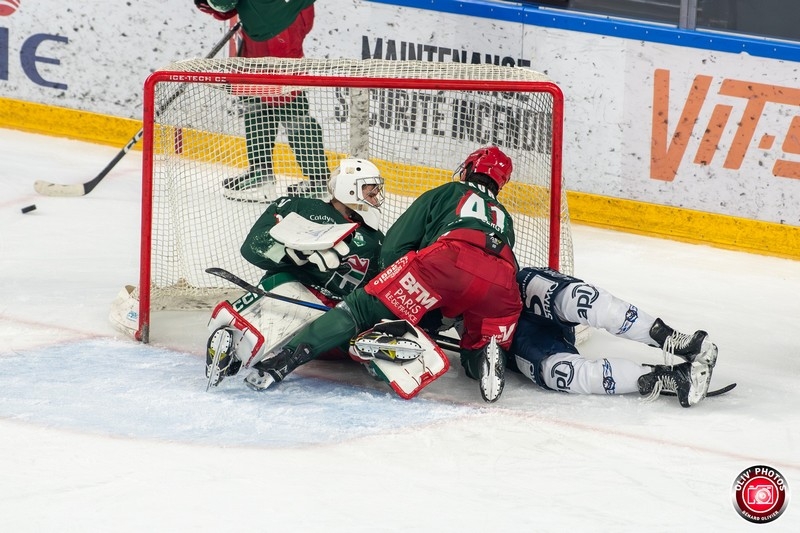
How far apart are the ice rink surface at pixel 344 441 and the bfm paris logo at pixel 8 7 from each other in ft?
8.25

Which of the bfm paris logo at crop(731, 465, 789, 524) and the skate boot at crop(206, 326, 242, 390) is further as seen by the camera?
the skate boot at crop(206, 326, 242, 390)

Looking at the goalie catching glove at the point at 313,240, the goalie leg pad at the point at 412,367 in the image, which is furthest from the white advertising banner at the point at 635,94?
the goalie leg pad at the point at 412,367

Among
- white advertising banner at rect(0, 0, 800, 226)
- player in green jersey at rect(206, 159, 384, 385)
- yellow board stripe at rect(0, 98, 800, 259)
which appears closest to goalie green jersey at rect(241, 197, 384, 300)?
player in green jersey at rect(206, 159, 384, 385)

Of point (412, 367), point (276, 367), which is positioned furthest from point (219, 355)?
point (412, 367)

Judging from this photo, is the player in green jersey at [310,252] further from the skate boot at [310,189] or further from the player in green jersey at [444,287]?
the skate boot at [310,189]

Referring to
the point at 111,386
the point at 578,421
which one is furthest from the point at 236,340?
the point at 578,421

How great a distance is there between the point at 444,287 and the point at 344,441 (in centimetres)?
55

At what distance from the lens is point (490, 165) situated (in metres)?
3.92

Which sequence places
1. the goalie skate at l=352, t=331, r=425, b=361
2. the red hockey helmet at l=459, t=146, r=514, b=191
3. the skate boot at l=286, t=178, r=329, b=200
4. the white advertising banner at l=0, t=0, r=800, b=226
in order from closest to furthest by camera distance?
the goalie skate at l=352, t=331, r=425, b=361 → the red hockey helmet at l=459, t=146, r=514, b=191 → the skate boot at l=286, t=178, r=329, b=200 → the white advertising banner at l=0, t=0, r=800, b=226

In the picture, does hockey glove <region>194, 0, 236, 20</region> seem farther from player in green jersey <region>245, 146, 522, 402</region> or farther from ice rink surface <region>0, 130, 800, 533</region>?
player in green jersey <region>245, 146, 522, 402</region>

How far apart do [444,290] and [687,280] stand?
1.88 metres

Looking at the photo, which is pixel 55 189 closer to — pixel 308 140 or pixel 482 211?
pixel 308 140

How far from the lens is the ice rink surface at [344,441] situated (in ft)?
9.84

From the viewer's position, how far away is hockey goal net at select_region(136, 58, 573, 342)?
411cm
